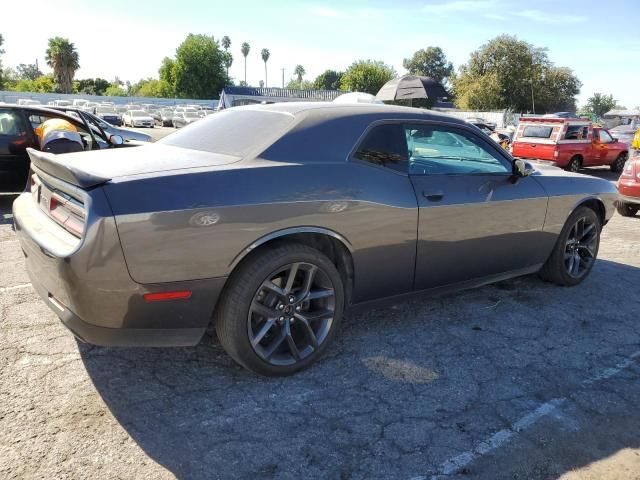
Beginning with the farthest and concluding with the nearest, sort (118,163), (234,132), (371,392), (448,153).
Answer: (448,153) → (234,132) → (371,392) → (118,163)

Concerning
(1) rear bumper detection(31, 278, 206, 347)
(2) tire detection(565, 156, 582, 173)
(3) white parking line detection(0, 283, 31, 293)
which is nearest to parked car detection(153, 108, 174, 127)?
(2) tire detection(565, 156, 582, 173)

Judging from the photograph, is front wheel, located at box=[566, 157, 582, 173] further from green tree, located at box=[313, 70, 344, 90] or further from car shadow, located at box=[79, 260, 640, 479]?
green tree, located at box=[313, 70, 344, 90]

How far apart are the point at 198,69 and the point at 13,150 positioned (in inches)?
2803

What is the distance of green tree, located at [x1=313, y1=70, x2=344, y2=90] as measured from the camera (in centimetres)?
11925

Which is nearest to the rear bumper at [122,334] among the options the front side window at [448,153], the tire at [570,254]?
the front side window at [448,153]

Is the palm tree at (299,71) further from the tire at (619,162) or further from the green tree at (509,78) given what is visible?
the tire at (619,162)

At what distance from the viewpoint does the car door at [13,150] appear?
682 cm

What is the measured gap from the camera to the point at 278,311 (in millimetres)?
2807

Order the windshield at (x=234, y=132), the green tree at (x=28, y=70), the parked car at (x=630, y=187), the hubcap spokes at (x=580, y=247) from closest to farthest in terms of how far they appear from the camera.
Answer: the windshield at (x=234, y=132) → the hubcap spokes at (x=580, y=247) → the parked car at (x=630, y=187) → the green tree at (x=28, y=70)

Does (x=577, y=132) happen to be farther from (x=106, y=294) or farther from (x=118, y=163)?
(x=106, y=294)

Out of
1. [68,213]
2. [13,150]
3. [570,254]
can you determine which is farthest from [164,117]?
[68,213]

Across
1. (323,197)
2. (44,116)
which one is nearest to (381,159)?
(323,197)

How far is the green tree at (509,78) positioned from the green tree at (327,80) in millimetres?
66439

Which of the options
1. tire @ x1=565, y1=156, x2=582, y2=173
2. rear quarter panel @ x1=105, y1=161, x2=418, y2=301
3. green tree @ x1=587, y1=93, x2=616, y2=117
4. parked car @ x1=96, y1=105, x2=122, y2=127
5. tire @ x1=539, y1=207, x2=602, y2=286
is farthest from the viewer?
green tree @ x1=587, y1=93, x2=616, y2=117
